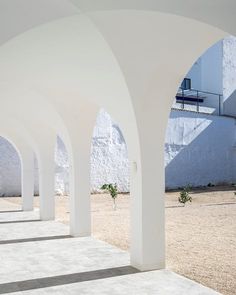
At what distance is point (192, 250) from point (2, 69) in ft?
19.3

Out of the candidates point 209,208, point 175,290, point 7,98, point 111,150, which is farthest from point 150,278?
point 111,150

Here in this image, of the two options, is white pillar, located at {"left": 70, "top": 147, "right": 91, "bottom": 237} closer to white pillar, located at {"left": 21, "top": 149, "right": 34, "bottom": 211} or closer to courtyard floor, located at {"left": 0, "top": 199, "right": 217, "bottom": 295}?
courtyard floor, located at {"left": 0, "top": 199, "right": 217, "bottom": 295}

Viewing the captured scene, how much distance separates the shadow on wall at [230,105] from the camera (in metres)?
30.7

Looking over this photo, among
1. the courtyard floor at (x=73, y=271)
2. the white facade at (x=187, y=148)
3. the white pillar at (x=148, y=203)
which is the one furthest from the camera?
the white facade at (x=187, y=148)

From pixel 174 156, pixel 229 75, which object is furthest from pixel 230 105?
pixel 174 156

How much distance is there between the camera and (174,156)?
1098 inches

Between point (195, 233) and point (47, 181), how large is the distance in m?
6.02

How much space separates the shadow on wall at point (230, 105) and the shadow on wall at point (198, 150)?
0.96 meters

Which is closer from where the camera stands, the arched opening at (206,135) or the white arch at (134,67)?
the white arch at (134,67)

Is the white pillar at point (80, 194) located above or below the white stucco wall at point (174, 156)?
below

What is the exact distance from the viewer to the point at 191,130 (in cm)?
2852

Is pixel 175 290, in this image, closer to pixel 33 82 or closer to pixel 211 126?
pixel 33 82

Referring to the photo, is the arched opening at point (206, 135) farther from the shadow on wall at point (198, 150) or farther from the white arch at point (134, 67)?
the white arch at point (134, 67)

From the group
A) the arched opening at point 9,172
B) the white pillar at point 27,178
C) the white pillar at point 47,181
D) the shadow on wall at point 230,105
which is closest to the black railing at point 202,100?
the shadow on wall at point 230,105
